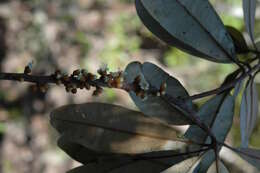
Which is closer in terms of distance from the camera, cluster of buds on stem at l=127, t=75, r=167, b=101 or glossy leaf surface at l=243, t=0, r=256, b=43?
cluster of buds on stem at l=127, t=75, r=167, b=101

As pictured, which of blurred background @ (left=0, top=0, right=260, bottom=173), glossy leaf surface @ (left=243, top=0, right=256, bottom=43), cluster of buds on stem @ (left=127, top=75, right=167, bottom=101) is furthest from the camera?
blurred background @ (left=0, top=0, right=260, bottom=173)

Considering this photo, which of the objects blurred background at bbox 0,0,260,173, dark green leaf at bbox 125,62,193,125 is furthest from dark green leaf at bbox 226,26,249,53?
blurred background at bbox 0,0,260,173

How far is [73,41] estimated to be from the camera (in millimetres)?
2947

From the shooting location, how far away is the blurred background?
2709 millimetres

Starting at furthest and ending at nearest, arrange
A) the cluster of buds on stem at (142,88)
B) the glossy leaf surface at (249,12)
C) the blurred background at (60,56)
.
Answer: the blurred background at (60,56)
the glossy leaf surface at (249,12)
the cluster of buds on stem at (142,88)

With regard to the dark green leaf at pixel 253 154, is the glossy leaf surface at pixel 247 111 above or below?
above

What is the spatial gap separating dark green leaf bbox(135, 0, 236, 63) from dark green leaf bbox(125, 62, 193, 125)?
0.27 ft

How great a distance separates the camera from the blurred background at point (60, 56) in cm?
271

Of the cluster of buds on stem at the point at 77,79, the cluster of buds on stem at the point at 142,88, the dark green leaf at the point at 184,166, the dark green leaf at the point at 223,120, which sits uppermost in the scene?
the cluster of buds on stem at the point at 77,79

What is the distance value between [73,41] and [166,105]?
2.29 m

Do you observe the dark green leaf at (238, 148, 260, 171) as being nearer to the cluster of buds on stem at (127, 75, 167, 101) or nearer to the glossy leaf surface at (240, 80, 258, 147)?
the glossy leaf surface at (240, 80, 258, 147)

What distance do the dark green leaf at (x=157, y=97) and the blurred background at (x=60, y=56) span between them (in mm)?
1860

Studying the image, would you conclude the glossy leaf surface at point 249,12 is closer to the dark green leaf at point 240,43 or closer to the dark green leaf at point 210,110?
the dark green leaf at point 240,43

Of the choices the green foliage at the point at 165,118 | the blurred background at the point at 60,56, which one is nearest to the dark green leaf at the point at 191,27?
the green foliage at the point at 165,118
